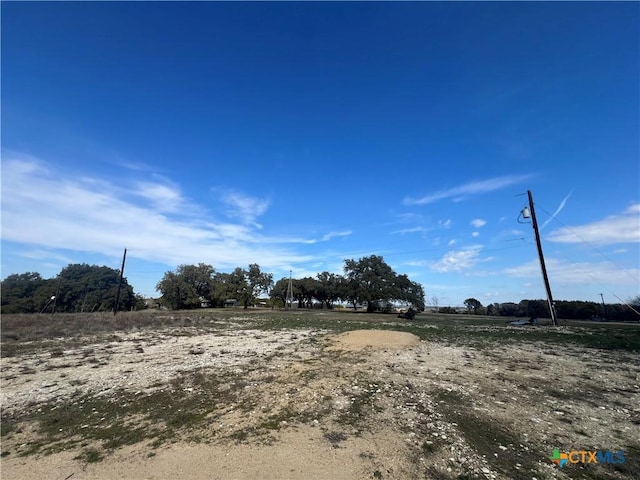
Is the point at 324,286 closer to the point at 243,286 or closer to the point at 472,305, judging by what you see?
the point at 243,286

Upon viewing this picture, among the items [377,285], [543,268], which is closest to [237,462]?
[543,268]

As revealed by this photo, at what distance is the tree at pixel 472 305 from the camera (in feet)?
211

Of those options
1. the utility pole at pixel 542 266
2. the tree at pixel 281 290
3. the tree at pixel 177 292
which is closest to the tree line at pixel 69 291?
the tree at pixel 177 292

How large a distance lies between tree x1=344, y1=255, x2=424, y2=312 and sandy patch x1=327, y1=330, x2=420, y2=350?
38002 millimetres

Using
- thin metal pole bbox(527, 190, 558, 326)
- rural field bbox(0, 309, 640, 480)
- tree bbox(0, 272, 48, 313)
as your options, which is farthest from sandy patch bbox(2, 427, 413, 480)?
tree bbox(0, 272, 48, 313)

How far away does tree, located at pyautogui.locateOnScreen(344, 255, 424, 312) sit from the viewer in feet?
178

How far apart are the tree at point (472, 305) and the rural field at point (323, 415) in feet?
179

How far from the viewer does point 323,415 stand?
7031 millimetres

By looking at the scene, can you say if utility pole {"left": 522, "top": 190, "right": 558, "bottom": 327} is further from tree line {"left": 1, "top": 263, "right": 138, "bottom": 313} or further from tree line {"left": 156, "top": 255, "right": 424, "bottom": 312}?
tree line {"left": 1, "top": 263, "right": 138, "bottom": 313}

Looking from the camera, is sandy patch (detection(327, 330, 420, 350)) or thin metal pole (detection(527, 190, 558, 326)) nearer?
sandy patch (detection(327, 330, 420, 350))

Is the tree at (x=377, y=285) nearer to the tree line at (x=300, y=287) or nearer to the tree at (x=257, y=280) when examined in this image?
the tree line at (x=300, y=287)

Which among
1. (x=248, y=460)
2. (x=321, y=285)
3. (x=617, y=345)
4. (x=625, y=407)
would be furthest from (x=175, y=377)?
(x=321, y=285)

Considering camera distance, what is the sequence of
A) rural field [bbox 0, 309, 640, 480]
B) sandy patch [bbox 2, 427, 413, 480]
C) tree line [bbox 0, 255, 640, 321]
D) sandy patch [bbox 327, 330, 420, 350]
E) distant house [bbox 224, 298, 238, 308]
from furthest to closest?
distant house [bbox 224, 298, 238, 308] < tree line [bbox 0, 255, 640, 321] < sandy patch [bbox 327, 330, 420, 350] < rural field [bbox 0, 309, 640, 480] < sandy patch [bbox 2, 427, 413, 480]

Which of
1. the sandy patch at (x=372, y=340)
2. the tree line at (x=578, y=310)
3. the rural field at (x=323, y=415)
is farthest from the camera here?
the tree line at (x=578, y=310)
